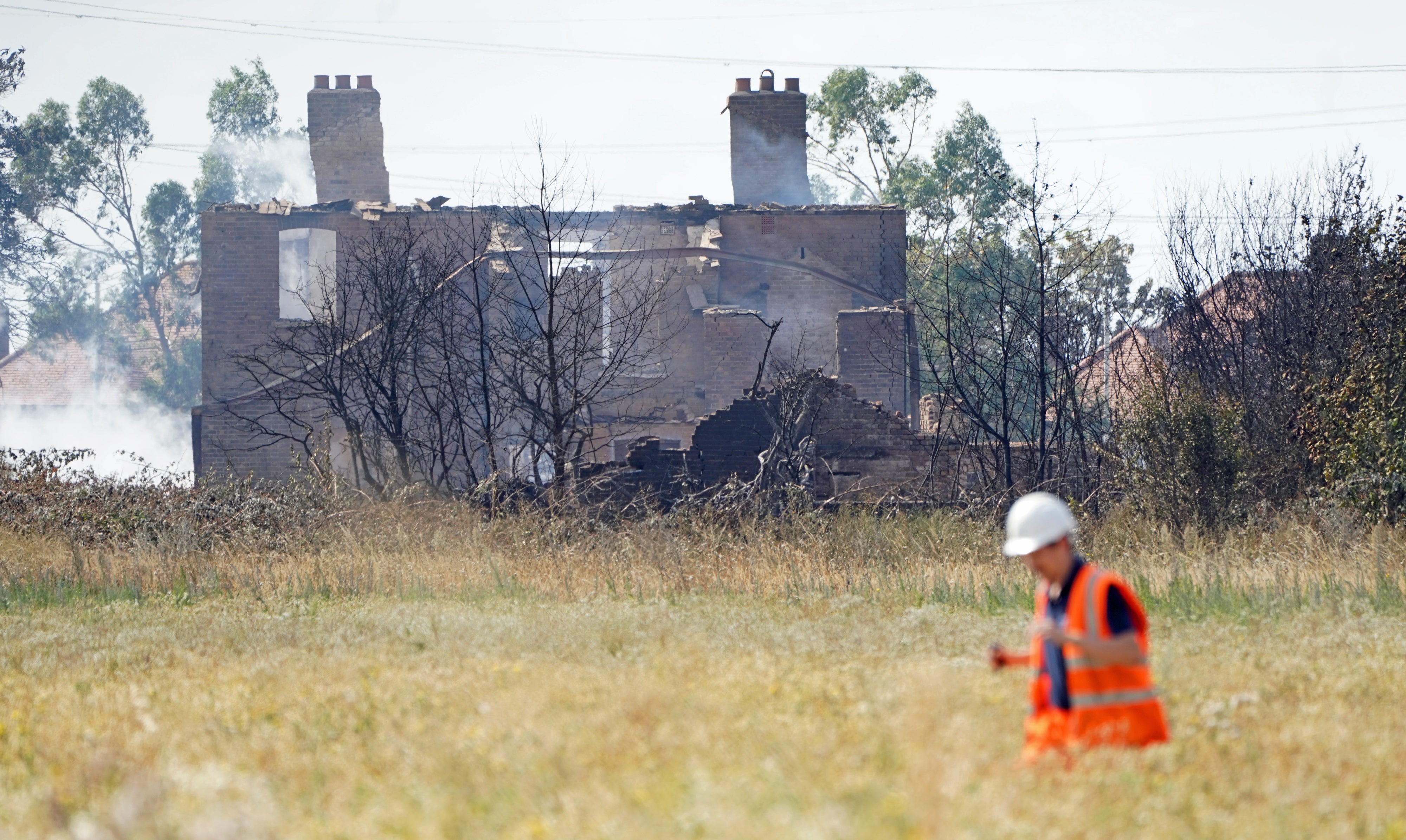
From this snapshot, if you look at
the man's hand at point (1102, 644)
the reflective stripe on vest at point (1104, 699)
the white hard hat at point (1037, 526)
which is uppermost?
the white hard hat at point (1037, 526)

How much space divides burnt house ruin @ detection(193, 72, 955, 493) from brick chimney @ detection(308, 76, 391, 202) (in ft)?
12.6

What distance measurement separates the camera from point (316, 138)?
32.5 meters

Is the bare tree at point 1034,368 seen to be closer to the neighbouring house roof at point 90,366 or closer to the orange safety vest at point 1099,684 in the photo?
the orange safety vest at point 1099,684

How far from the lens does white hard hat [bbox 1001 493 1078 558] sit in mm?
4598

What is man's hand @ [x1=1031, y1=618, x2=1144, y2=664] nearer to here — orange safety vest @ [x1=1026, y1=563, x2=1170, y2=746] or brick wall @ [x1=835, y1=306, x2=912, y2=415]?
orange safety vest @ [x1=1026, y1=563, x2=1170, y2=746]

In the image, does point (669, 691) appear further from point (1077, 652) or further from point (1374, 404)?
point (1374, 404)

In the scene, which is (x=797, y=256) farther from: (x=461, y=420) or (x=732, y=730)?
(x=732, y=730)

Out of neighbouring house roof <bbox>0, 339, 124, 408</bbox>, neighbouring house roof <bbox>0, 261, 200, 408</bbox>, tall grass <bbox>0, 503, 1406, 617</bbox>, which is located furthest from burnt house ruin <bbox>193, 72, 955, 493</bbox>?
neighbouring house roof <bbox>0, 339, 124, 408</bbox>

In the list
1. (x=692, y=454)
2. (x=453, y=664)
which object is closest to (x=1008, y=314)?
(x=692, y=454)

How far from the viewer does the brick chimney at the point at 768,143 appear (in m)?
30.1

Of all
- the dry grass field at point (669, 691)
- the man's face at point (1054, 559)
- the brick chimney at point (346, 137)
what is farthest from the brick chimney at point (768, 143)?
the man's face at point (1054, 559)

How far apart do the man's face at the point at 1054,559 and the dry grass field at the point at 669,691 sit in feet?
2.18

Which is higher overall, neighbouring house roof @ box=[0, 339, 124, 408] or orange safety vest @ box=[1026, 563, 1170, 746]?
neighbouring house roof @ box=[0, 339, 124, 408]

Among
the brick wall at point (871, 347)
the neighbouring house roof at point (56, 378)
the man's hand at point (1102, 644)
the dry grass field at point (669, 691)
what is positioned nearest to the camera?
the dry grass field at point (669, 691)
